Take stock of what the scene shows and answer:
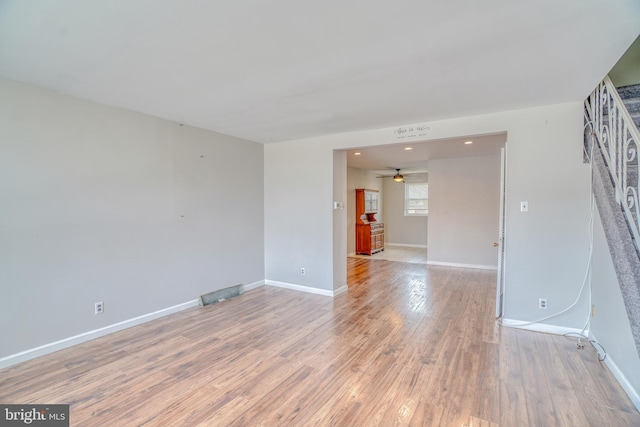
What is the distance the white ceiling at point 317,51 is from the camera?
1672 millimetres

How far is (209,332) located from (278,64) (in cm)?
287

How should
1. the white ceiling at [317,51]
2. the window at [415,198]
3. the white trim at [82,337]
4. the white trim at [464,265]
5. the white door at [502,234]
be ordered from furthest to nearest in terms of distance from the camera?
the window at [415,198] < the white trim at [464,265] < the white door at [502,234] < the white trim at [82,337] < the white ceiling at [317,51]

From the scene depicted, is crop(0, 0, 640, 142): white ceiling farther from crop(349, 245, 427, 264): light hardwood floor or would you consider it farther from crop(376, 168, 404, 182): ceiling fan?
crop(376, 168, 404, 182): ceiling fan

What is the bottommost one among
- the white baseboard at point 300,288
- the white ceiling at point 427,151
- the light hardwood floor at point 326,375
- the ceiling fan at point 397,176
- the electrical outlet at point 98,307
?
the light hardwood floor at point 326,375

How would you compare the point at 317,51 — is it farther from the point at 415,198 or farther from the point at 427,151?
the point at 415,198

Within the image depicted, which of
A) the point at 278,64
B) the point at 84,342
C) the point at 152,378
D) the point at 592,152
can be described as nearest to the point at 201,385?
the point at 152,378

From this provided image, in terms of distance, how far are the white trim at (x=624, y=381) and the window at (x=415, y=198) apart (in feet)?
23.9

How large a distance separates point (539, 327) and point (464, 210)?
3.88m

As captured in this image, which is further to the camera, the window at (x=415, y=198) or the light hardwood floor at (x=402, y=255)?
the window at (x=415, y=198)

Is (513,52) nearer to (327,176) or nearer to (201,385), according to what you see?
(327,176)

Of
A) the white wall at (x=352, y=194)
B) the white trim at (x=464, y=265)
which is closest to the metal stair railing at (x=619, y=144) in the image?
the white trim at (x=464, y=265)

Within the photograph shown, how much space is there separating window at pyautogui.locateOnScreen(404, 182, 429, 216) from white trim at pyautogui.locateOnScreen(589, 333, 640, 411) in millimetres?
7270

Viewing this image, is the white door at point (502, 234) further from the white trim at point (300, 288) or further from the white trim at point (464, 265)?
the white trim at point (464, 265)

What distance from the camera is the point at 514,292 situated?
11.4 feet
